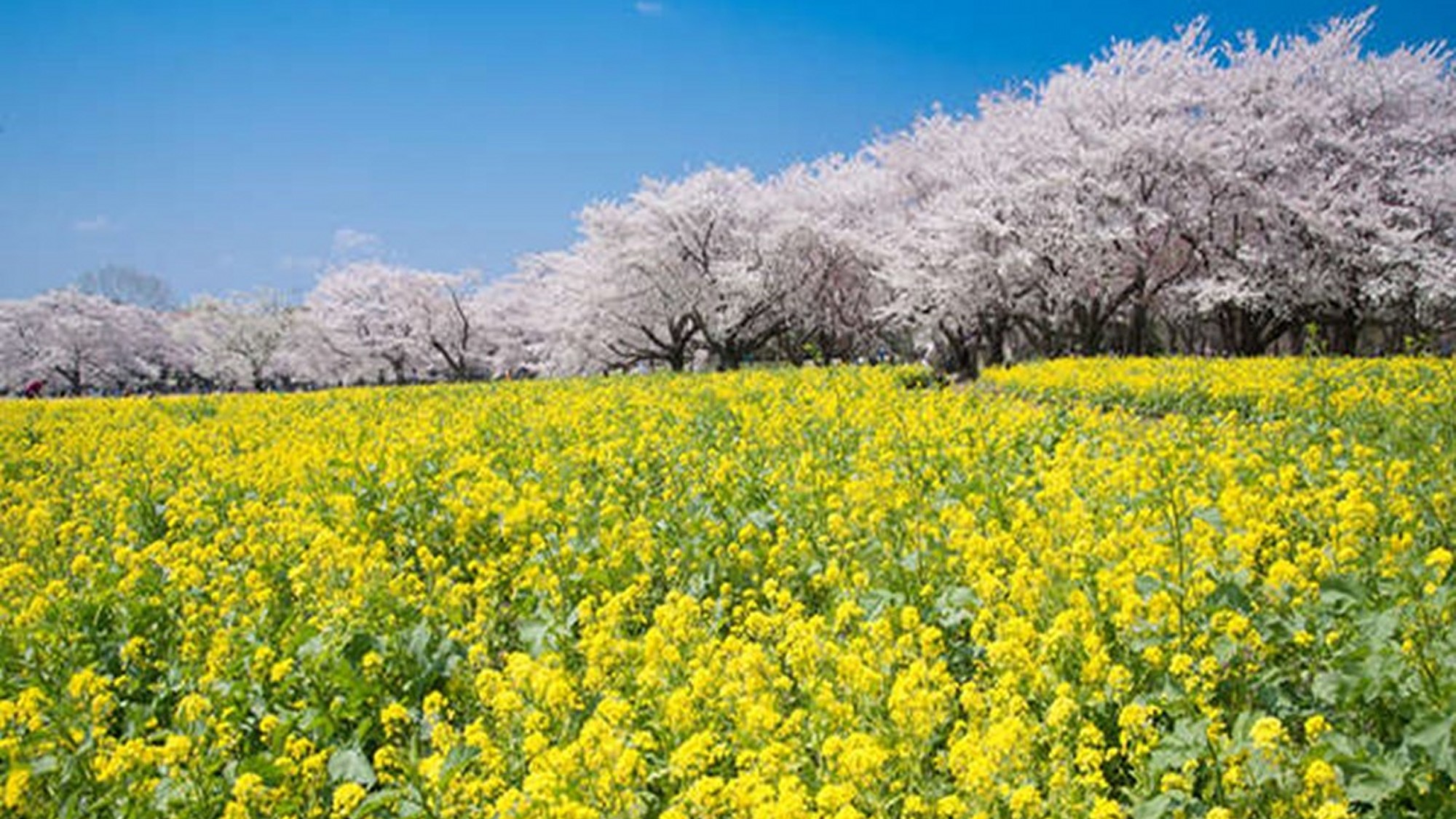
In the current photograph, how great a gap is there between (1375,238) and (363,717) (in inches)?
1284

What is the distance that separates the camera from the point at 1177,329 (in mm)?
50906

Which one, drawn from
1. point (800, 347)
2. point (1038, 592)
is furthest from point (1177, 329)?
point (1038, 592)

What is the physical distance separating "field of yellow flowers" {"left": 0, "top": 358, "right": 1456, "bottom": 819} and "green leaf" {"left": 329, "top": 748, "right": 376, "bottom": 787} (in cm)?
2

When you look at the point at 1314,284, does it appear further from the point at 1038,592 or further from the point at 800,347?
the point at 1038,592

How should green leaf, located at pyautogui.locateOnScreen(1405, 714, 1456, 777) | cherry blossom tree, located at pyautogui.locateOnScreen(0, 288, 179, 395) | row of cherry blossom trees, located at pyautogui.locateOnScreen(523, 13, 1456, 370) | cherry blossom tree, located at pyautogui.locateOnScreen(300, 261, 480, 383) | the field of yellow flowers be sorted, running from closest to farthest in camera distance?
green leaf, located at pyautogui.locateOnScreen(1405, 714, 1456, 777)
the field of yellow flowers
row of cherry blossom trees, located at pyautogui.locateOnScreen(523, 13, 1456, 370)
cherry blossom tree, located at pyautogui.locateOnScreen(300, 261, 480, 383)
cherry blossom tree, located at pyautogui.locateOnScreen(0, 288, 179, 395)

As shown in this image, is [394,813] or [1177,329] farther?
[1177,329]

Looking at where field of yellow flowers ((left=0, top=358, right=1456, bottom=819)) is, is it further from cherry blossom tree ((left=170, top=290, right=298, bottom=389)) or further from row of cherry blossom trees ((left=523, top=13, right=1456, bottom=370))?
cherry blossom tree ((left=170, top=290, right=298, bottom=389))

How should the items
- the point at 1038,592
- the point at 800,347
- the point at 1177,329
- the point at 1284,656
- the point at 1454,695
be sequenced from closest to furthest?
the point at 1454,695 → the point at 1284,656 → the point at 1038,592 → the point at 800,347 → the point at 1177,329

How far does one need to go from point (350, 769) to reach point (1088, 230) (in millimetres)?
30135

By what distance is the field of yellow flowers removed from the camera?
2908 millimetres

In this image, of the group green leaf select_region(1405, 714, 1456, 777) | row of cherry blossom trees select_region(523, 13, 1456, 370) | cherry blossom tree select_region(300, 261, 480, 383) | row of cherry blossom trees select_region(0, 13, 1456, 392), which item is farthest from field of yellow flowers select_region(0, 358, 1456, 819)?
cherry blossom tree select_region(300, 261, 480, 383)

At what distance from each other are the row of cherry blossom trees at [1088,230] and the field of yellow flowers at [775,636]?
43.5ft

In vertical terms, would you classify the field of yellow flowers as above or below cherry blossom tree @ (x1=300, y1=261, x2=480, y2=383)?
below

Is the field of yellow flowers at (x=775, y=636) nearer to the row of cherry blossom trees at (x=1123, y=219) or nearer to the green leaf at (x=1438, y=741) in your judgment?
the green leaf at (x=1438, y=741)
